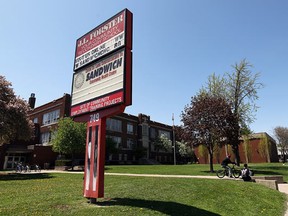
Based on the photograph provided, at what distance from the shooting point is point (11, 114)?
22.1 metres

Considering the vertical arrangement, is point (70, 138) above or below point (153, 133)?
below

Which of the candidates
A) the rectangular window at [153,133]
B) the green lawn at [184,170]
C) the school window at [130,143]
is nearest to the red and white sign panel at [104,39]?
the green lawn at [184,170]

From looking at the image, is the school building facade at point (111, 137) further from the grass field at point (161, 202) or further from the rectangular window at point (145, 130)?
the grass field at point (161, 202)

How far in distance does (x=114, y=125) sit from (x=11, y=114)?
27988 mm

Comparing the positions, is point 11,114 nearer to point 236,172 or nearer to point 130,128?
point 236,172

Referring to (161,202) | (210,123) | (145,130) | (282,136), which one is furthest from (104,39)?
(282,136)

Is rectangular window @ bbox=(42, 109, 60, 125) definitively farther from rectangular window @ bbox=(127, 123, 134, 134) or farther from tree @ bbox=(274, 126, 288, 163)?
tree @ bbox=(274, 126, 288, 163)

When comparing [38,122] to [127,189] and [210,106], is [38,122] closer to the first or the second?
[210,106]

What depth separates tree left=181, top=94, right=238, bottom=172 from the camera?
2298 centimetres

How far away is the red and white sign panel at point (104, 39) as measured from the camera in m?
9.20

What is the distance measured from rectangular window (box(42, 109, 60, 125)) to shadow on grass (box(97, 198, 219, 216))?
36827 millimetres

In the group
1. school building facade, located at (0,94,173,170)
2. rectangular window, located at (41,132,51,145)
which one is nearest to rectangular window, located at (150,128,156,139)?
school building facade, located at (0,94,173,170)

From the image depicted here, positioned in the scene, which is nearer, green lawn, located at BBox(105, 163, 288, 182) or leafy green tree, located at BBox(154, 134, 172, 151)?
green lawn, located at BBox(105, 163, 288, 182)

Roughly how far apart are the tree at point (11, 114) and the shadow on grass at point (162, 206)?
17102 mm
